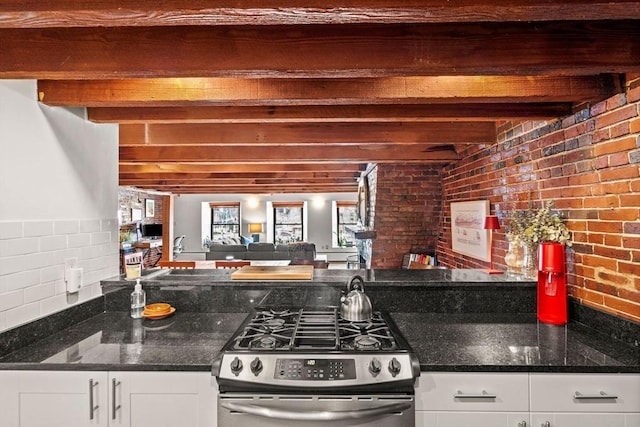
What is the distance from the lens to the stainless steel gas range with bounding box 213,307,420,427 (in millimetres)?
1377

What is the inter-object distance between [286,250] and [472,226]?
5704 millimetres

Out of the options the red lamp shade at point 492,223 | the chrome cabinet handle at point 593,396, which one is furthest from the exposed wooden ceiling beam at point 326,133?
the chrome cabinet handle at point 593,396

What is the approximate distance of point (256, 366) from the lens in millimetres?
1414

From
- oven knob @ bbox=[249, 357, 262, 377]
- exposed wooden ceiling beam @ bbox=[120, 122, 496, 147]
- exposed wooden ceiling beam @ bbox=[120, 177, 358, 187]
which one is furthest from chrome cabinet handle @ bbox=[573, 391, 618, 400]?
exposed wooden ceiling beam @ bbox=[120, 177, 358, 187]

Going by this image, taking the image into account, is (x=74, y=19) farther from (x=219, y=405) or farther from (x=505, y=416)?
(x=505, y=416)

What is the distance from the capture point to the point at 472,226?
3.19 metres

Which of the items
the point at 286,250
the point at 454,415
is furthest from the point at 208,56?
the point at 286,250

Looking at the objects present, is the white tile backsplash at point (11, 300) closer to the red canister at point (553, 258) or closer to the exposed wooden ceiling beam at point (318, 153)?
the exposed wooden ceiling beam at point (318, 153)

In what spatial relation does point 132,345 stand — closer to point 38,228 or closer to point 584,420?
point 38,228

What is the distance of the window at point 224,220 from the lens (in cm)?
1152

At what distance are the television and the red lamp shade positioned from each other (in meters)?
9.38

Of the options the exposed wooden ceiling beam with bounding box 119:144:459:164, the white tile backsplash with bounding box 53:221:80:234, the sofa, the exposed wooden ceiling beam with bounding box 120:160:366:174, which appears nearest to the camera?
the white tile backsplash with bounding box 53:221:80:234

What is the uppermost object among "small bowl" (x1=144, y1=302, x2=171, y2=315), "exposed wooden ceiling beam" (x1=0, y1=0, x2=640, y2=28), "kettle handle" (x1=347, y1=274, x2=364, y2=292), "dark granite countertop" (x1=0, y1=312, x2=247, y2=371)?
"exposed wooden ceiling beam" (x1=0, y1=0, x2=640, y2=28)

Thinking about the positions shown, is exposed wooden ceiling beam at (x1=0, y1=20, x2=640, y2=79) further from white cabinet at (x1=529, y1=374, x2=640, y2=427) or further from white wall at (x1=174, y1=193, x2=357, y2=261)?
white wall at (x1=174, y1=193, x2=357, y2=261)
